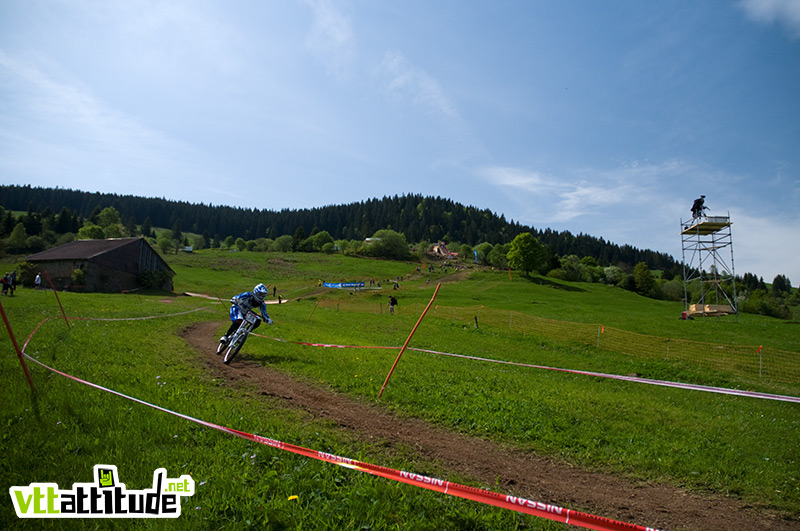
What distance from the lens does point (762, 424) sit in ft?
35.2

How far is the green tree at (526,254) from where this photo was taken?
101938 mm

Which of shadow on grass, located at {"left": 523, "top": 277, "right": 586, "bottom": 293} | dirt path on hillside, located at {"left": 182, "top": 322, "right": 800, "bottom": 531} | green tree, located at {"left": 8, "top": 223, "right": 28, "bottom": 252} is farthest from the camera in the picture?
shadow on grass, located at {"left": 523, "top": 277, "right": 586, "bottom": 293}

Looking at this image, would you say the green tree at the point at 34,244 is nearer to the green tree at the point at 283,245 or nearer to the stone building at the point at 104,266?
the stone building at the point at 104,266

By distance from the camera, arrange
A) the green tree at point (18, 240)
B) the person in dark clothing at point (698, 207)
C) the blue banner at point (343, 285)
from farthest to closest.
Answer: the green tree at point (18, 240) < the blue banner at point (343, 285) < the person in dark clothing at point (698, 207)

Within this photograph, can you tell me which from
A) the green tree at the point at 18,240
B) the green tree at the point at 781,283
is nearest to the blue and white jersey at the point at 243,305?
the green tree at the point at 18,240

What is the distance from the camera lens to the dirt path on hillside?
5398 mm

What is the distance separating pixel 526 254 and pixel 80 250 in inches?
3625

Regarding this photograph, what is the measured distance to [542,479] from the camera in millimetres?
6180

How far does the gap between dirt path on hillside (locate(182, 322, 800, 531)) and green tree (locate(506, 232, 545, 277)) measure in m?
99.1

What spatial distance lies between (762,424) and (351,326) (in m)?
21.6

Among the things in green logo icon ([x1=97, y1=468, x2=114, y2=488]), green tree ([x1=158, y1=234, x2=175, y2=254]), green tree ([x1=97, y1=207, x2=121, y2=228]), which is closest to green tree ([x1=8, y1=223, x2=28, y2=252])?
green tree ([x1=158, y1=234, x2=175, y2=254])

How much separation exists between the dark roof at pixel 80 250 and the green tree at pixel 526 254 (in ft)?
276
